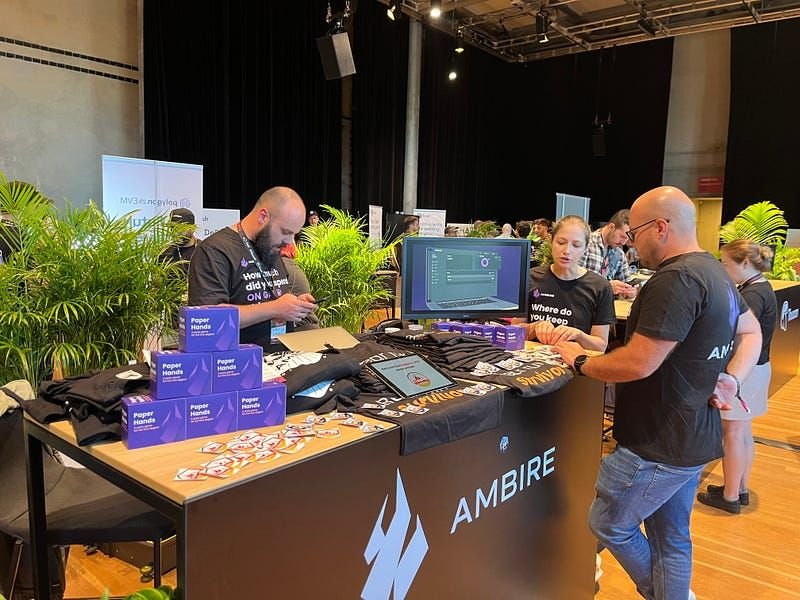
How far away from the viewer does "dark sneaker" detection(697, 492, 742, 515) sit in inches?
121

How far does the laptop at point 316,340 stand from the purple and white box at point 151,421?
499 mm

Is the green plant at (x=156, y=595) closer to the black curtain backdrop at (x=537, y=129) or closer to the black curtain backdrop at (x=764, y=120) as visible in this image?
the black curtain backdrop at (x=537, y=129)

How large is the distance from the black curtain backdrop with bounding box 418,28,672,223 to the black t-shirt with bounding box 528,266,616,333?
32.6 feet

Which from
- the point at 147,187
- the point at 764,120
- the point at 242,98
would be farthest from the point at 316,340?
the point at 764,120

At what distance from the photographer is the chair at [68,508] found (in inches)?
54.8

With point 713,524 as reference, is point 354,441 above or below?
above

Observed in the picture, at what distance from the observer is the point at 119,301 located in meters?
2.14

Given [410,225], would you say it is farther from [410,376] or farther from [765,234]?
[410,376]

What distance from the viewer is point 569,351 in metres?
1.95

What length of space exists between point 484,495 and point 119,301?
145 centimetres

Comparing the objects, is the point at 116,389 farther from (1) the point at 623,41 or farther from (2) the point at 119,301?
(1) the point at 623,41

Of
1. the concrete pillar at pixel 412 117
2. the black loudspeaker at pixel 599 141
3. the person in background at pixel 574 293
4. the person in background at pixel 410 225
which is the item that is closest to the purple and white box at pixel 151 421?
the person in background at pixel 574 293

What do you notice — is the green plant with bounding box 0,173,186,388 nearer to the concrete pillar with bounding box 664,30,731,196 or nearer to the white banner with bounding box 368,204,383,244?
the white banner with bounding box 368,204,383,244

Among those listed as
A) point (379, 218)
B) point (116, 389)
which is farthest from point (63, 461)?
point (379, 218)
